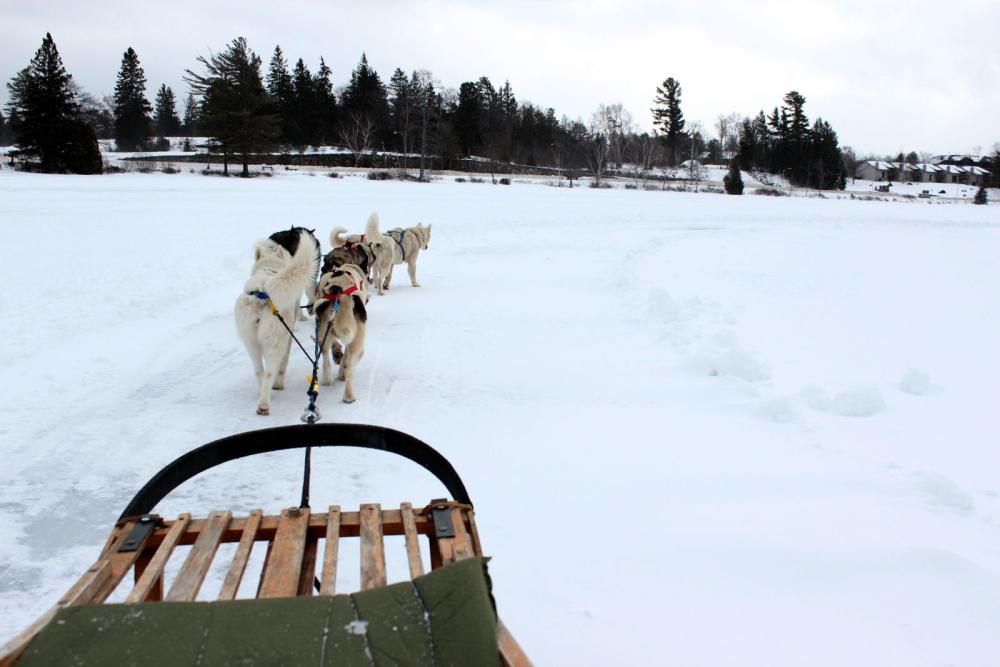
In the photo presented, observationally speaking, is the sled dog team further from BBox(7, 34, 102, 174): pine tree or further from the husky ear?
BBox(7, 34, 102, 174): pine tree

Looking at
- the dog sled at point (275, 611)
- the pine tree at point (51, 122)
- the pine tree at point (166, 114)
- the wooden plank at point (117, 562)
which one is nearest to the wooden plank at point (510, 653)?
the dog sled at point (275, 611)

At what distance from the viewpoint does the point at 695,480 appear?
12.8ft

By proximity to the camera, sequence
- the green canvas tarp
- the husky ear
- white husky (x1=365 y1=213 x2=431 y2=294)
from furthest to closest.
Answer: white husky (x1=365 y1=213 x2=431 y2=294) → the husky ear → the green canvas tarp

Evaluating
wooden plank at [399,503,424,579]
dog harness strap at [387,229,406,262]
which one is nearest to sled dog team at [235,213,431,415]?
wooden plank at [399,503,424,579]

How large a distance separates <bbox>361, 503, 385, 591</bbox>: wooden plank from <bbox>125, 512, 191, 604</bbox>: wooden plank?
564 mm

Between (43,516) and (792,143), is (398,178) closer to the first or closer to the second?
(43,516)

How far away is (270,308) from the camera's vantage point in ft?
15.6

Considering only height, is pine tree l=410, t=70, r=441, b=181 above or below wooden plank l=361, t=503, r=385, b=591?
above

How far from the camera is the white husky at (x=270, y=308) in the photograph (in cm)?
464

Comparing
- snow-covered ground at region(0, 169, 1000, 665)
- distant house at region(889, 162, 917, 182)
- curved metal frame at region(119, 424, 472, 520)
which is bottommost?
snow-covered ground at region(0, 169, 1000, 665)

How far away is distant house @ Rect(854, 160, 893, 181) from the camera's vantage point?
102 m

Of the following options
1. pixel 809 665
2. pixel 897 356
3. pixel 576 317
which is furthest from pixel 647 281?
pixel 809 665

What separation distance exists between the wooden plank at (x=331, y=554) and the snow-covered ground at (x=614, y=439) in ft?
2.53

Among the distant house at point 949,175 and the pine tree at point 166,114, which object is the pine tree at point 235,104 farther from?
the distant house at point 949,175
